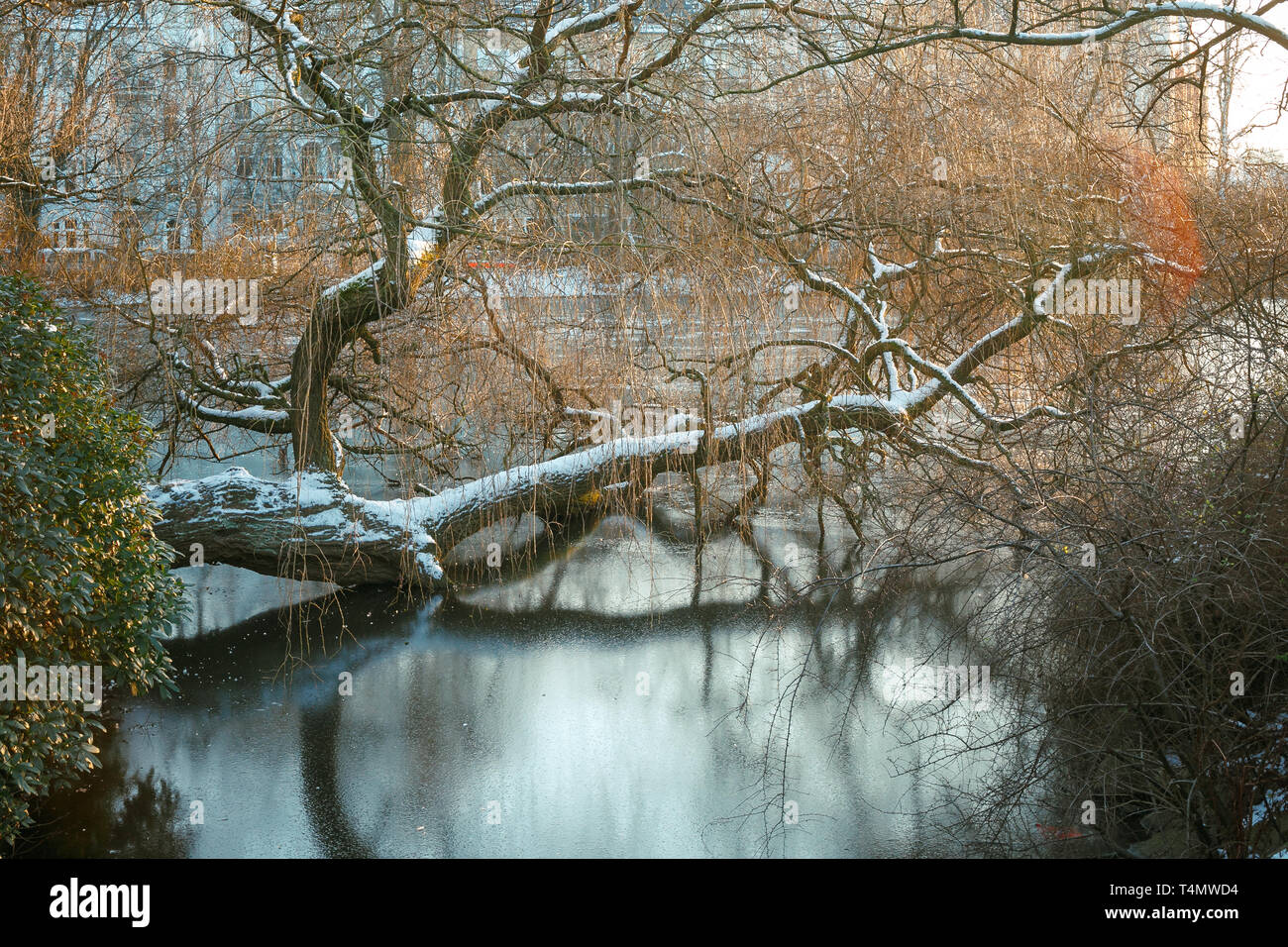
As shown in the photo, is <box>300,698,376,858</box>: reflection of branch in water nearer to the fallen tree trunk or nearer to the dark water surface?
the dark water surface

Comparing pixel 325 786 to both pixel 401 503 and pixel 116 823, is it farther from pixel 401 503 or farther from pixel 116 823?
pixel 401 503

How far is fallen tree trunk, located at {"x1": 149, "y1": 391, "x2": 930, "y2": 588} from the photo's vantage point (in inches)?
287

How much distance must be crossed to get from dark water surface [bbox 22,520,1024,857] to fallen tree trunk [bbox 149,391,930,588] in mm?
369

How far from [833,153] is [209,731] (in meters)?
6.79

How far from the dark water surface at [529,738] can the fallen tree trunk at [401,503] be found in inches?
14.5

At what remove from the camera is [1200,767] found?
343cm

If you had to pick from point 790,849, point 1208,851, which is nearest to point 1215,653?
point 1208,851

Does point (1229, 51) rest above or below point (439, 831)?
above

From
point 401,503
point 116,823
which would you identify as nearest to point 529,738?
point 116,823

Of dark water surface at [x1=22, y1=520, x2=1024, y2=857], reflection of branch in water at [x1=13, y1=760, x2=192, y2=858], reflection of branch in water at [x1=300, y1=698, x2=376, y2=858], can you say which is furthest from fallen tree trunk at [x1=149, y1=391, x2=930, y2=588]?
reflection of branch in water at [x1=13, y1=760, x2=192, y2=858]

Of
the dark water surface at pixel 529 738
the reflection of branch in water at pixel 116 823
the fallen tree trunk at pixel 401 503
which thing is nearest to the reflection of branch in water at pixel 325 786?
the dark water surface at pixel 529 738
